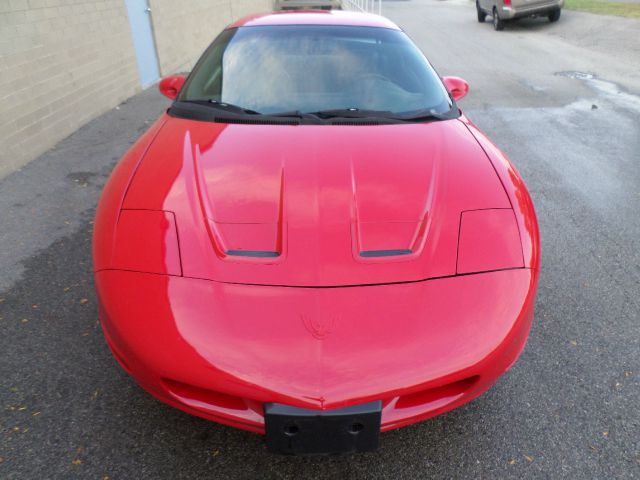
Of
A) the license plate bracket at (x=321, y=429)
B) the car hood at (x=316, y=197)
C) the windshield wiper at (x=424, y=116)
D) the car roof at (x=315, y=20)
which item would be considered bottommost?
the license plate bracket at (x=321, y=429)

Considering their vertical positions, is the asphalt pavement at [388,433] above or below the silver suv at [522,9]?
below

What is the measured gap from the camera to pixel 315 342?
1.49m

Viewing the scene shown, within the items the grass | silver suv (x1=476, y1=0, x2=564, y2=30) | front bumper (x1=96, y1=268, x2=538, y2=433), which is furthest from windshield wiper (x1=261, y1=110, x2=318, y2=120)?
the grass

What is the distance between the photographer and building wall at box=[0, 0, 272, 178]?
4.60 metres

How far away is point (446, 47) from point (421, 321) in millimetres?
12524

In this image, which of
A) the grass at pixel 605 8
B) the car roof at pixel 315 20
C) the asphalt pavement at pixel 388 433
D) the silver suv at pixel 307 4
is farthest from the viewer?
the grass at pixel 605 8

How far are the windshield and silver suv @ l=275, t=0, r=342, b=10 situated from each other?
11.6 meters

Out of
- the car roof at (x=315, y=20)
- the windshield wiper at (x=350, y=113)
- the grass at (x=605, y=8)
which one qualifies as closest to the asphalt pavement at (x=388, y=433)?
the windshield wiper at (x=350, y=113)

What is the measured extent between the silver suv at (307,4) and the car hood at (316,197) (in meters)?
12.5

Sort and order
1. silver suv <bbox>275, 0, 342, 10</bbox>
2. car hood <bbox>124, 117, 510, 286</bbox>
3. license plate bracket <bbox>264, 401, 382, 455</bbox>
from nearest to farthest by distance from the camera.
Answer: license plate bracket <bbox>264, 401, 382, 455</bbox>, car hood <bbox>124, 117, 510, 286</bbox>, silver suv <bbox>275, 0, 342, 10</bbox>

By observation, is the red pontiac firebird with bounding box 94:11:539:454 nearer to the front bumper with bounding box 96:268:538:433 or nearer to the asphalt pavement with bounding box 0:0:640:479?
the front bumper with bounding box 96:268:538:433

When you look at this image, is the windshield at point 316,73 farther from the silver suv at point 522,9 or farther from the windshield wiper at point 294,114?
the silver suv at point 522,9

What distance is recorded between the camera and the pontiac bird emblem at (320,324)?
4.94 feet

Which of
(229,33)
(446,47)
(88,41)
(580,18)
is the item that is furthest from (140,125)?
(580,18)
